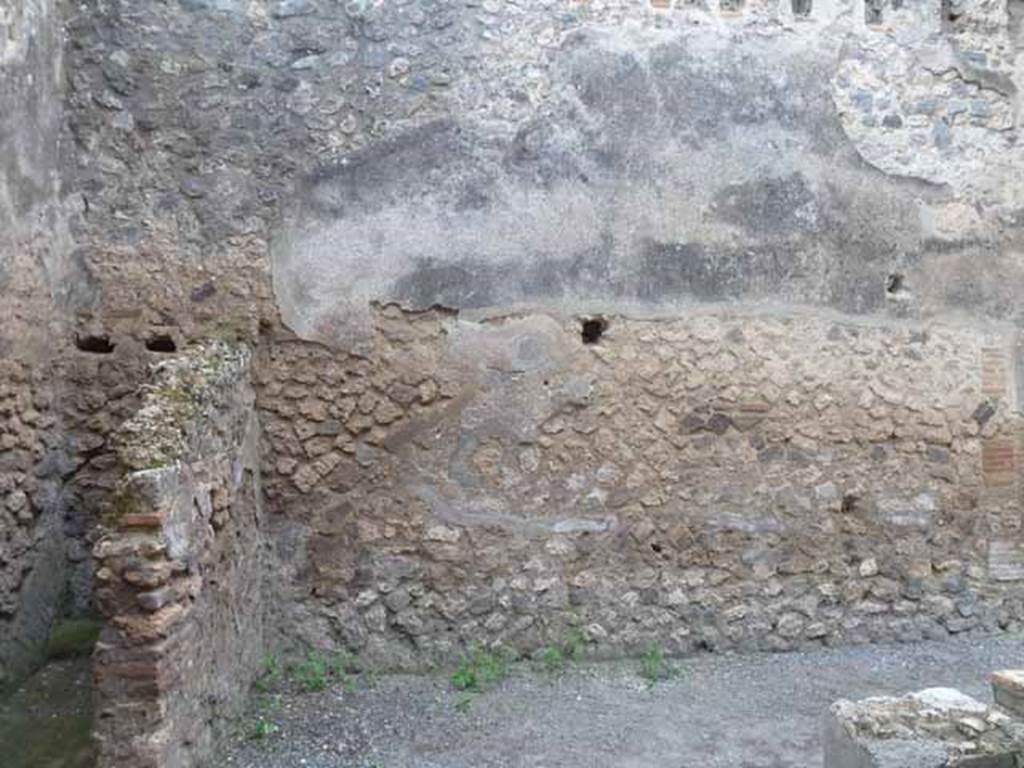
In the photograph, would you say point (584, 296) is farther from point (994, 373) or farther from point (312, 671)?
point (994, 373)

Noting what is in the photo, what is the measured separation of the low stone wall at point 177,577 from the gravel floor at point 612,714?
351 mm

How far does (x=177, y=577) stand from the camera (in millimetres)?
3580

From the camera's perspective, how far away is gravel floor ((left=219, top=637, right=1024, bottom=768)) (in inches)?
162

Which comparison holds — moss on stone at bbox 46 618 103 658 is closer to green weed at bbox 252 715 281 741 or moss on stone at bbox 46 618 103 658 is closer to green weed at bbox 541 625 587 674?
green weed at bbox 252 715 281 741

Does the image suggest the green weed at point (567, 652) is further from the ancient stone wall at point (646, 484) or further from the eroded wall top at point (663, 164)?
the eroded wall top at point (663, 164)

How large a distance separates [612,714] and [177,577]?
1.90 meters

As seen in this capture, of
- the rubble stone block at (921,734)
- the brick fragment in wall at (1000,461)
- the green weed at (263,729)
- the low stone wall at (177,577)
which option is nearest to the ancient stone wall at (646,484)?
the brick fragment in wall at (1000,461)

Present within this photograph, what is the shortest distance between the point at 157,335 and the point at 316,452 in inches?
34.6

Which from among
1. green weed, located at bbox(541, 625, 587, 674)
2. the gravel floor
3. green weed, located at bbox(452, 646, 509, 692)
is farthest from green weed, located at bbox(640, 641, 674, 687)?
green weed, located at bbox(452, 646, 509, 692)

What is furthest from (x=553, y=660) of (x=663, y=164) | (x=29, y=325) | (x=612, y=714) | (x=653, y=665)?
(x=29, y=325)

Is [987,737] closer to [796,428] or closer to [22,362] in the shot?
[796,428]

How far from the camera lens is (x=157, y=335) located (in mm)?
5039

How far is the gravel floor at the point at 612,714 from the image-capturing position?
4.12 m

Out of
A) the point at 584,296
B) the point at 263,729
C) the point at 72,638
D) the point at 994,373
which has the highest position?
the point at 584,296
